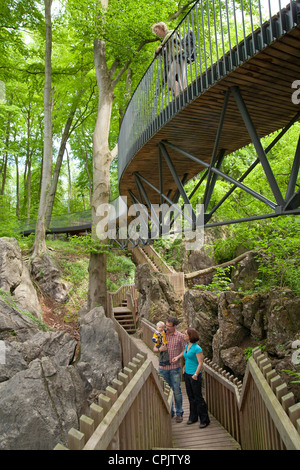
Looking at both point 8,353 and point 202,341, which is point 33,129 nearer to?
point 8,353

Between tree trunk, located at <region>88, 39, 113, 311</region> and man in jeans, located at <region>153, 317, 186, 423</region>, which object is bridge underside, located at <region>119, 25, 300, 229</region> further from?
tree trunk, located at <region>88, 39, 113, 311</region>

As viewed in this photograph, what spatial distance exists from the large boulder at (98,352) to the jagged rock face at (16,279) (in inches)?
133

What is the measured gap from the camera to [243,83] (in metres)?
3.83

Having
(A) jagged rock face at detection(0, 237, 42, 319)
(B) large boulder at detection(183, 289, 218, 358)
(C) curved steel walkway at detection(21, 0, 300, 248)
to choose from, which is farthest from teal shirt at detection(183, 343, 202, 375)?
(A) jagged rock face at detection(0, 237, 42, 319)

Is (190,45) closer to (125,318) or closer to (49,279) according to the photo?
(125,318)

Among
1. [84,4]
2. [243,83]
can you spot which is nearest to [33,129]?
[84,4]

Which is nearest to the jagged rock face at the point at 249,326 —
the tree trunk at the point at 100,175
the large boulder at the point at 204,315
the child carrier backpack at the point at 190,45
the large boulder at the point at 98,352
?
the large boulder at the point at 204,315

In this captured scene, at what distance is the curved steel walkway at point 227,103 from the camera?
130 inches

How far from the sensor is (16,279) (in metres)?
14.9

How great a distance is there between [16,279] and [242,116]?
1326 centimetres

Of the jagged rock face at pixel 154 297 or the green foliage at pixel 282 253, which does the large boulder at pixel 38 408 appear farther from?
the green foliage at pixel 282 253

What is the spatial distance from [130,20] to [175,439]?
469 inches

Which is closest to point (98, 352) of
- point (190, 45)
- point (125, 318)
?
point (125, 318)

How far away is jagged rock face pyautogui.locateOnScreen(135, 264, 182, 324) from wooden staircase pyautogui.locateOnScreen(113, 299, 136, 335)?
5.30 feet
